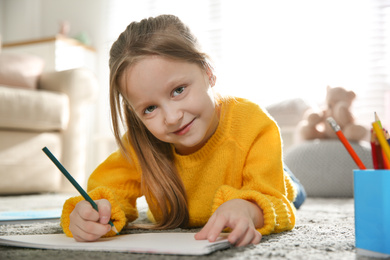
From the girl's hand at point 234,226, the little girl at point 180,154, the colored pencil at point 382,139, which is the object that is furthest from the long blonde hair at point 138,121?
the colored pencil at point 382,139

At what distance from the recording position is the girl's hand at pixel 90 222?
2.06 ft

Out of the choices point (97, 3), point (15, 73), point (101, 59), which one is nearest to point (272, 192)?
point (15, 73)

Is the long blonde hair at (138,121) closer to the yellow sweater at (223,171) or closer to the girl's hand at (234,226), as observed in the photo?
the yellow sweater at (223,171)

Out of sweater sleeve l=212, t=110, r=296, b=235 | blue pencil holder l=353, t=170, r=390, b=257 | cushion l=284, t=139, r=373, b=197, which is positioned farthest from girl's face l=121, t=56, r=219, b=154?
cushion l=284, t=139, r=373, b=197

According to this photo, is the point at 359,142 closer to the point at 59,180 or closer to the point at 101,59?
the point at 59,180

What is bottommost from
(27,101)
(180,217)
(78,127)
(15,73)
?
(180,217)

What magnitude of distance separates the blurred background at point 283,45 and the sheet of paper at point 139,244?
67.5 inches

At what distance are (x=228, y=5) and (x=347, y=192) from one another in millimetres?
1723

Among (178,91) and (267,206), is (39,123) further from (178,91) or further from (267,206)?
(267,206)

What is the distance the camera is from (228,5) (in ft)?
9.71

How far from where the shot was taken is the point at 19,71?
2242mm

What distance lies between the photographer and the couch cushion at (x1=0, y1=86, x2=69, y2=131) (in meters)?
1.82

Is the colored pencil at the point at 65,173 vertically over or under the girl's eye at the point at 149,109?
under

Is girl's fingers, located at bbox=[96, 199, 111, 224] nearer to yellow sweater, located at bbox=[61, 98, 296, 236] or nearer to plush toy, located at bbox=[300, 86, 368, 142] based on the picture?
yellow sweater, located at bbox=[61, 98, 296, 236]
